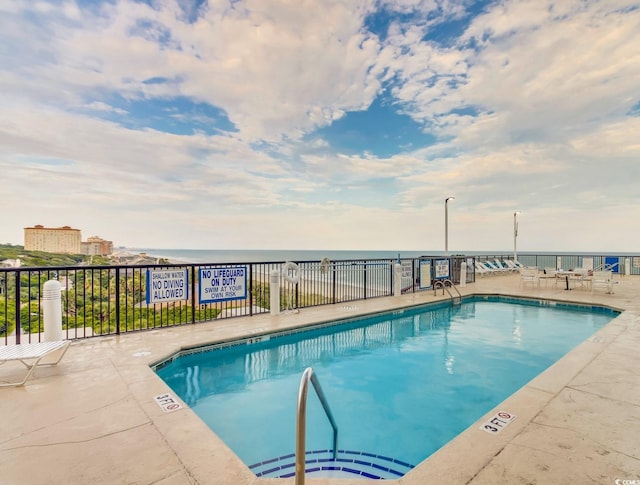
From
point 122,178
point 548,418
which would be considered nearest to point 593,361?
point 548,418

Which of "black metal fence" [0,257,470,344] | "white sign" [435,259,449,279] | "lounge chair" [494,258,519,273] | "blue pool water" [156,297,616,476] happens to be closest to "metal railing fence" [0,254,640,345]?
"black metal fence" [0,257,470,344]

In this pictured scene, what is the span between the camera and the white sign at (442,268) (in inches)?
413

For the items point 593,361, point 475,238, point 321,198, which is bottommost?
point 593,361

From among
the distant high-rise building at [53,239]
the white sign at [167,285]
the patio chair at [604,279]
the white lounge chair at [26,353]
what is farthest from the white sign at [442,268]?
the distant high-rise building at [53,239]

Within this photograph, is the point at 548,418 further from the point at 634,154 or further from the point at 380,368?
the point at 634,154

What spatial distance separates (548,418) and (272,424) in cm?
239

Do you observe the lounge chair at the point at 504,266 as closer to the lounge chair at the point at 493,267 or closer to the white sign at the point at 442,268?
the lounge chair at the point at 493,267

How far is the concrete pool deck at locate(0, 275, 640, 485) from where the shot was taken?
1767mm

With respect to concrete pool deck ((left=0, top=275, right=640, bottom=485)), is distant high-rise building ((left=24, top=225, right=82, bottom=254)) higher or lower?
higher

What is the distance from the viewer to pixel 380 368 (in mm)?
4512

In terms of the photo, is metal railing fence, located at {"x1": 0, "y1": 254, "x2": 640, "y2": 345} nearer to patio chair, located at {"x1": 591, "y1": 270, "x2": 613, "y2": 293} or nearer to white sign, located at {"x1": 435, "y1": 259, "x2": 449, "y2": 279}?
white sign, located at {"x1": 435, "y1": 259, "x2": 449, "y2": 279}

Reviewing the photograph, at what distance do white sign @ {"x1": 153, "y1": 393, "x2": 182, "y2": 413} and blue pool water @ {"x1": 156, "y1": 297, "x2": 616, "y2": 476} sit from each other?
0.45 m

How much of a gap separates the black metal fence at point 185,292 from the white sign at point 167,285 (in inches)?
1.0

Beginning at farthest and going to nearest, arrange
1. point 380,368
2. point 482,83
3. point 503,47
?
point 482,83 → point 503,47 → point 380,368
